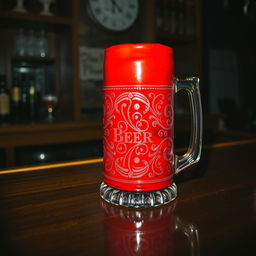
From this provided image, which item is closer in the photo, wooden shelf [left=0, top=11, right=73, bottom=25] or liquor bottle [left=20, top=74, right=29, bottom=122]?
wooden shelf [left=0, top=11, right=73, bottom=25]

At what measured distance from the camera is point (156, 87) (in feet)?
1.38

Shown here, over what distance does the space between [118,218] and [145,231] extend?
0.17ft

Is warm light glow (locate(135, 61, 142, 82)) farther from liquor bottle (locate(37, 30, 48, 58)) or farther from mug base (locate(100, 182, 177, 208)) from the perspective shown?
liquor bottle (locate(37, 30, 48, 58))

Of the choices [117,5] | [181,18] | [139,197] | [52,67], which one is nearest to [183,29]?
[181,18]

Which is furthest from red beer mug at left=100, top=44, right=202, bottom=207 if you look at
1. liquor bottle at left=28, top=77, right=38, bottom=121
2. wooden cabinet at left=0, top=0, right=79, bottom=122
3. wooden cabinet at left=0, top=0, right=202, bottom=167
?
liquor bottle at left=28, top=77, right=38, bottom=121

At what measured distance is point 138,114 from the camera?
0.42 m

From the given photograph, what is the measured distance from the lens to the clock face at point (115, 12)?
2.24m

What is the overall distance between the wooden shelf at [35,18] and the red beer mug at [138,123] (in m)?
1.48

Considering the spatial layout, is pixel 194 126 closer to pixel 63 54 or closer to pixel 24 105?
pixel 24 105

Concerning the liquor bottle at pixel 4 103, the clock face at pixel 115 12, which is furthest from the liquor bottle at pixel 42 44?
the clock face at pixel 115 12

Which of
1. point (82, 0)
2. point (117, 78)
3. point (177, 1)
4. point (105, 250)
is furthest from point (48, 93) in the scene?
point (105, 250)

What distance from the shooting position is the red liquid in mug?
415mm

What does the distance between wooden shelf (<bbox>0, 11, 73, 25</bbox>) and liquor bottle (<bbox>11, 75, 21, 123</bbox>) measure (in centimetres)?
42

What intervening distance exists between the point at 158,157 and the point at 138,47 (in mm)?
167
